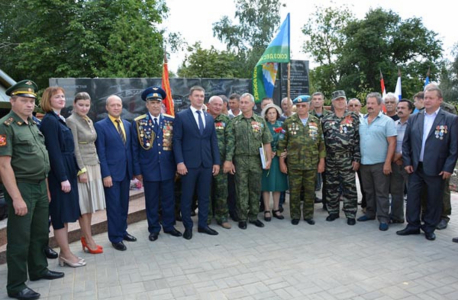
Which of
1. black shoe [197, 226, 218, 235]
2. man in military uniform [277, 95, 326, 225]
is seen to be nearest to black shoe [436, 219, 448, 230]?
man in military uniform [277, 95, 326, 225]

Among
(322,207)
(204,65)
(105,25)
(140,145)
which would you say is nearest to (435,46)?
(204,65)

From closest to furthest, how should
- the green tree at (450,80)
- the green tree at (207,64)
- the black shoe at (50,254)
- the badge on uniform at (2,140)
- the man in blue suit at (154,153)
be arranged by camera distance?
the badge on uniform at (2,140)
the black shoe at (50,254)
the man in blue suit at (154,153)
the green tree at (207,64)
the green tree at (450,80)

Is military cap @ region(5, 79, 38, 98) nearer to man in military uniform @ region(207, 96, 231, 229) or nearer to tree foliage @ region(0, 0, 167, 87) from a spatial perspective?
man in military uniform @ region(207, 96, 231, 229)

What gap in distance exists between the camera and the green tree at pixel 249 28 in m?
30.8

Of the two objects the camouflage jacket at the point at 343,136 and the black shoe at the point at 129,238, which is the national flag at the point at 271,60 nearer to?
the camouflage jacket at the point at 343,136

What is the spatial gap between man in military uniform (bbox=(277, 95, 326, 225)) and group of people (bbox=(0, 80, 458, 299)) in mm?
15

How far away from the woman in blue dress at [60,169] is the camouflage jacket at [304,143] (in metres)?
3.01

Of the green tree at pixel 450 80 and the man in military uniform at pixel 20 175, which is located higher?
the green tree at pixel 450 80

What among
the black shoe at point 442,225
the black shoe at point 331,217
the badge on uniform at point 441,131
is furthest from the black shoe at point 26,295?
the black shoe at point 442,225

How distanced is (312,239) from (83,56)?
17022 millimetres

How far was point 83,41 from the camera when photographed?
17000 mm

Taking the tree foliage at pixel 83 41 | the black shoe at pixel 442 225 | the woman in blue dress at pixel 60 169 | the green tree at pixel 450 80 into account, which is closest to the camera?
the woman in blue dress at pixel 60 169

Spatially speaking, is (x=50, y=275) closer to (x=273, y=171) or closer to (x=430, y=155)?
(x=273, y=171)

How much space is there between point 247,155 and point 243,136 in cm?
28
